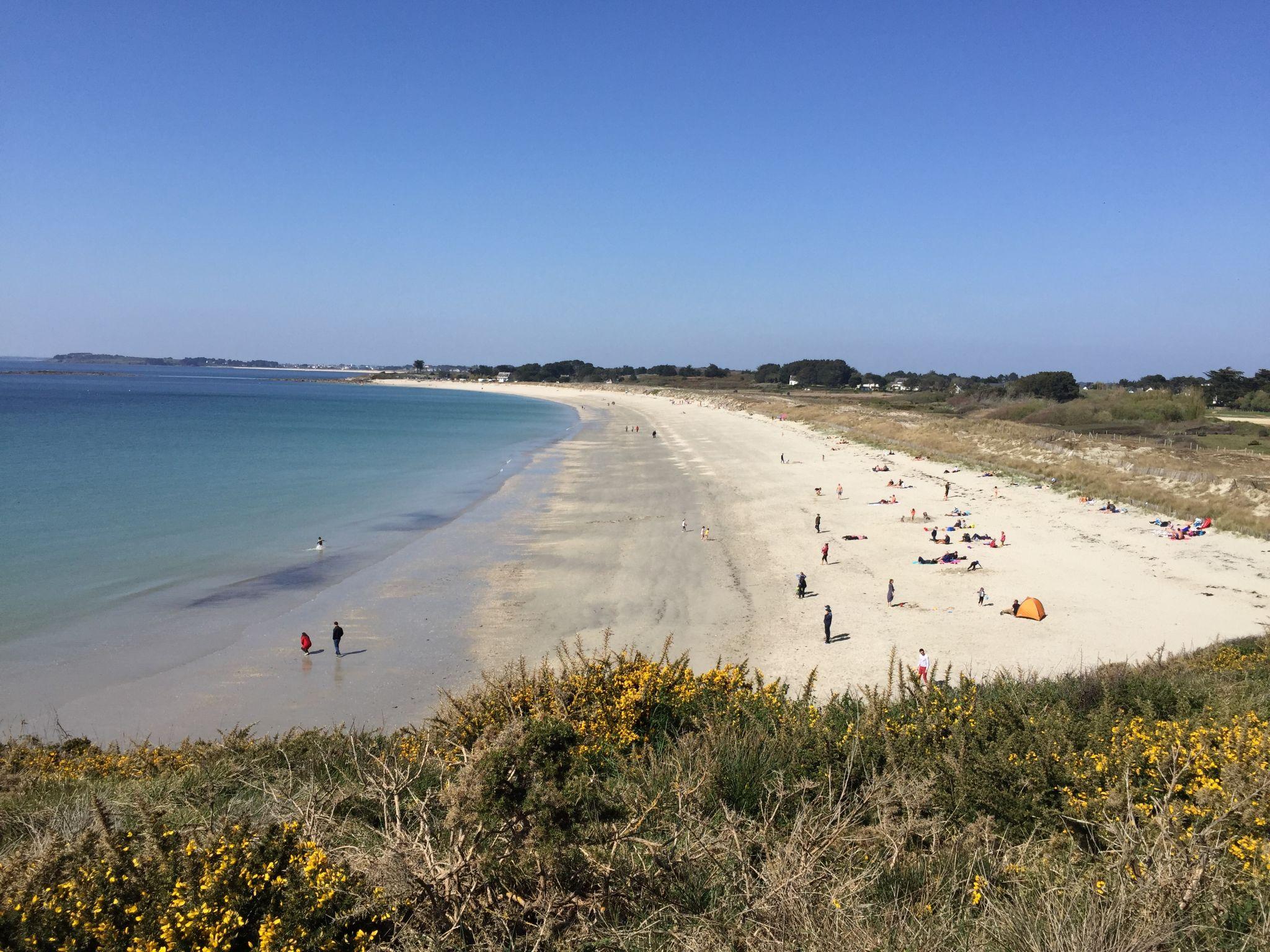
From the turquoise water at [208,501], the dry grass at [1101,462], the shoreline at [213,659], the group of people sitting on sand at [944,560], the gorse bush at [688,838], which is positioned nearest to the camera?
the gorse bush at [688,838]

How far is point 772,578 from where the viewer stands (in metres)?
20.4

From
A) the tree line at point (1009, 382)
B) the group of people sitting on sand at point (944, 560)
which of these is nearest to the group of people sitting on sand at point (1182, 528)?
the group of people sitting on sand at point (944, 560)

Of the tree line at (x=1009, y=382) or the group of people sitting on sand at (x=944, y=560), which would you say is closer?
the group of people sitting on sand at (x=944, y=560)

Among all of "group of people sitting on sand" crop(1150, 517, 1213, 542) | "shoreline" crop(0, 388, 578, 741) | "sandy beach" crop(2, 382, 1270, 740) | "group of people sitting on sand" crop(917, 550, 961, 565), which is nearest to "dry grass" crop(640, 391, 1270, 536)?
"group of people sitting on sand" crop(1150, 517, 1213, 542)

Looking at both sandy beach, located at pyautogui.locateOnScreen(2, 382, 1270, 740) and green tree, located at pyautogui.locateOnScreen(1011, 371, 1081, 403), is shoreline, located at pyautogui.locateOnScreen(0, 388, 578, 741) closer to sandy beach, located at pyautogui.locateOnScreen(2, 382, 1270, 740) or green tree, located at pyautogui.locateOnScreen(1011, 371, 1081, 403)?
sandy beach, located at pyautogui.locateOnScreen(2, 382, 1270, 740)

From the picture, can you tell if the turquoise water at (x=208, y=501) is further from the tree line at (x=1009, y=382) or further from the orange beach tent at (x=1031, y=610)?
the tree line at (x=1009, y=382)

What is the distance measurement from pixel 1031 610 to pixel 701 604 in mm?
7677

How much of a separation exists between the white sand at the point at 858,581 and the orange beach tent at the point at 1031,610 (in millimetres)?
201

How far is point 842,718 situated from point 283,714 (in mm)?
10102

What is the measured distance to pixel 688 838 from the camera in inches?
151

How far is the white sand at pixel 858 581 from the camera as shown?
15.2 meters

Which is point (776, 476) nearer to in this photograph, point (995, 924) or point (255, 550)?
point (255, 550)

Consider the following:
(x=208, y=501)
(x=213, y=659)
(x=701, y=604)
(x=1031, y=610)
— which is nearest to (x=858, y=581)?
(x=1031, y=610)

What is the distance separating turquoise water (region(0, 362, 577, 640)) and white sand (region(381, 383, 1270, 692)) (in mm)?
6558
